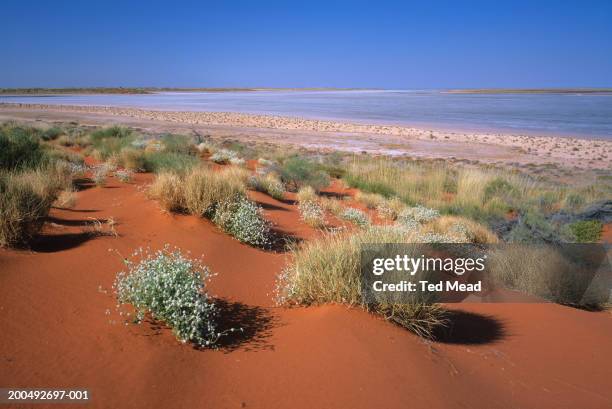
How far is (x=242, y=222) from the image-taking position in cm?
698

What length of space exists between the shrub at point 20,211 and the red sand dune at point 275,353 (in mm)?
233

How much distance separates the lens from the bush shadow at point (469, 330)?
4.61 m

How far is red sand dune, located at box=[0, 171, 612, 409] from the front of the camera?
3.27m

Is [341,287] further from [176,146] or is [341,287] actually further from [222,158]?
[176,146]

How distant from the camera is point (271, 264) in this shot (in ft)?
20.6

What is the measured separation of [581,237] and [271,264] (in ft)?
21.3

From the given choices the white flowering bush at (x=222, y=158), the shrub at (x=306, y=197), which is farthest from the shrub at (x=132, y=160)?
the shrub at (x=306, y=197)

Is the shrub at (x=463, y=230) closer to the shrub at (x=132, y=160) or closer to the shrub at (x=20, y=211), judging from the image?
the shrub at (x=20, y=211)

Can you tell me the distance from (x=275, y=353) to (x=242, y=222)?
340 cm

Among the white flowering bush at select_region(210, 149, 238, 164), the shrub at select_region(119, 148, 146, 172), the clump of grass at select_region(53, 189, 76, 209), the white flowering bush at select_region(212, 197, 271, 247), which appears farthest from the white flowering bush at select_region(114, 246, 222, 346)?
the white flowering bush at select_region(210, 149, 238, 164)

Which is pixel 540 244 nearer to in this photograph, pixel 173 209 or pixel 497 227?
pixel 497 227

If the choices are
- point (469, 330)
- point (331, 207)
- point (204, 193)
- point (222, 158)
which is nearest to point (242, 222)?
point (204, 193)

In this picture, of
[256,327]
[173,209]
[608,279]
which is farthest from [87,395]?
[608,279]

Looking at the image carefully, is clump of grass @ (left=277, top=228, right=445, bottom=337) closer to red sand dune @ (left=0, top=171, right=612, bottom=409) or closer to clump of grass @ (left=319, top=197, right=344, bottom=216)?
red sand dune @ (left=0, top=171, right=612, bottom=409)
